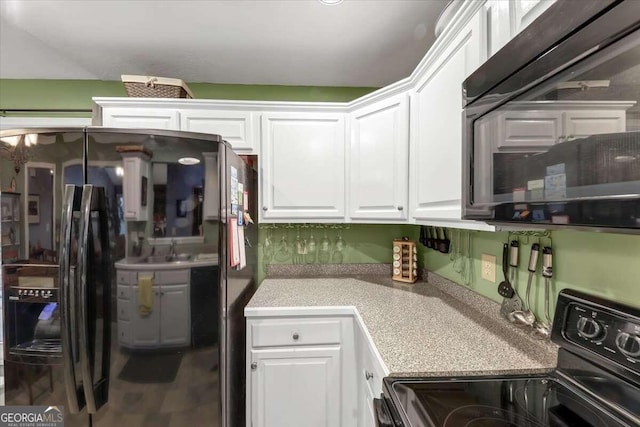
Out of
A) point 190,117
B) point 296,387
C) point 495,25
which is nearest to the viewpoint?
point 495,25

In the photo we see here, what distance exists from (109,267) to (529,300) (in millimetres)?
1684

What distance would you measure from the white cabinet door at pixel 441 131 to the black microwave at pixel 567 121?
326 mm

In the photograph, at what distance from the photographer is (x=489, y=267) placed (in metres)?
1.29

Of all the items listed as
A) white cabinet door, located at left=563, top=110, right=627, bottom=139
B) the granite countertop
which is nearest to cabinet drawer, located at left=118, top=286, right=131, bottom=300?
the granite countertop

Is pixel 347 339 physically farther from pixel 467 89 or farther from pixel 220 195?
pixel 467 89

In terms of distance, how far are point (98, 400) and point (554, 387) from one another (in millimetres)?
1621

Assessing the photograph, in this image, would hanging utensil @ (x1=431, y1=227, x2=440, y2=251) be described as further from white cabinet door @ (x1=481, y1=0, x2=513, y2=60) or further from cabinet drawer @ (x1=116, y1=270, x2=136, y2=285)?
cabinet drawer @ (x1=116, y1=270, x2=136, y2=285)

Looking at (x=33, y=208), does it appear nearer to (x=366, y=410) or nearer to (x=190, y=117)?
(x=190, y=117)

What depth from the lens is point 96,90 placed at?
208cm

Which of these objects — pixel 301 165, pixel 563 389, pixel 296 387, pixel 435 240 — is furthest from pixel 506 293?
pixel 301 165

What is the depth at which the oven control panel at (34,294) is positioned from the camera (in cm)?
108

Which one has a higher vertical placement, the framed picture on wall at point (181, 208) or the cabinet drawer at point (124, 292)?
the framed picture on wall at point (181, 208)

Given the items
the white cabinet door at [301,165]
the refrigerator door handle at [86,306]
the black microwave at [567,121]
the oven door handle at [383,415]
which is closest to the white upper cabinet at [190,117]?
the white cabinet door at [301,165]

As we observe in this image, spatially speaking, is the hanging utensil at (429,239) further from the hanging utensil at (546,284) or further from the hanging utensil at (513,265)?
the hanging utensil at (546,284)
